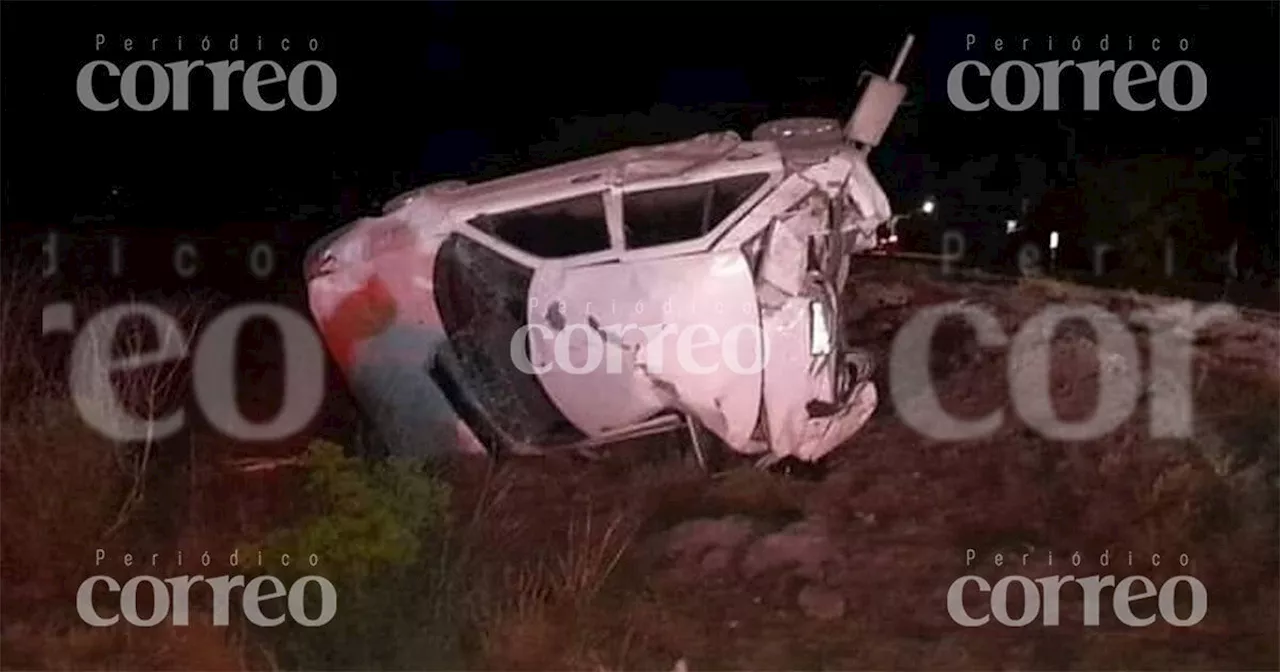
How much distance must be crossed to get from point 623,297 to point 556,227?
0.14 meters

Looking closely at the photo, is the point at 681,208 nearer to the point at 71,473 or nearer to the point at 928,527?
the point at 928,527

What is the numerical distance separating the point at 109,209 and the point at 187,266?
0.15m

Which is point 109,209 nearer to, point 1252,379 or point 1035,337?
point 1035,337

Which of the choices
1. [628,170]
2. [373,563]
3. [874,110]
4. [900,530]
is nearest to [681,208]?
[628,170]

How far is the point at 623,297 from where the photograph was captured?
6.98ft

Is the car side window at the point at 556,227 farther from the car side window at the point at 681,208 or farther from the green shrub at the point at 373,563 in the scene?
the green shrub at the point at 373,563

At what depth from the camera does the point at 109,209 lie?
221 cm

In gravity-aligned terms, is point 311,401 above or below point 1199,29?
below

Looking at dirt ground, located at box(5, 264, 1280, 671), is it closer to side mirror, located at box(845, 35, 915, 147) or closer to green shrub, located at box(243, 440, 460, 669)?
green shrub, located at box(243, 440, 460, 669)

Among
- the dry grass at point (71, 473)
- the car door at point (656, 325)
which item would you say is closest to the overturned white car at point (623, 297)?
the car door at point (656, 325)

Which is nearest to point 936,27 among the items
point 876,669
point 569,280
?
point 569,280

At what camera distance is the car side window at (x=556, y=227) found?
7.01ft

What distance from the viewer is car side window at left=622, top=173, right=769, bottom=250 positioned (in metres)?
2.13

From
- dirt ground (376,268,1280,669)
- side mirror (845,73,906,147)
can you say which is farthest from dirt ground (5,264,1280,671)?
side mirror (845,73,906,147)
